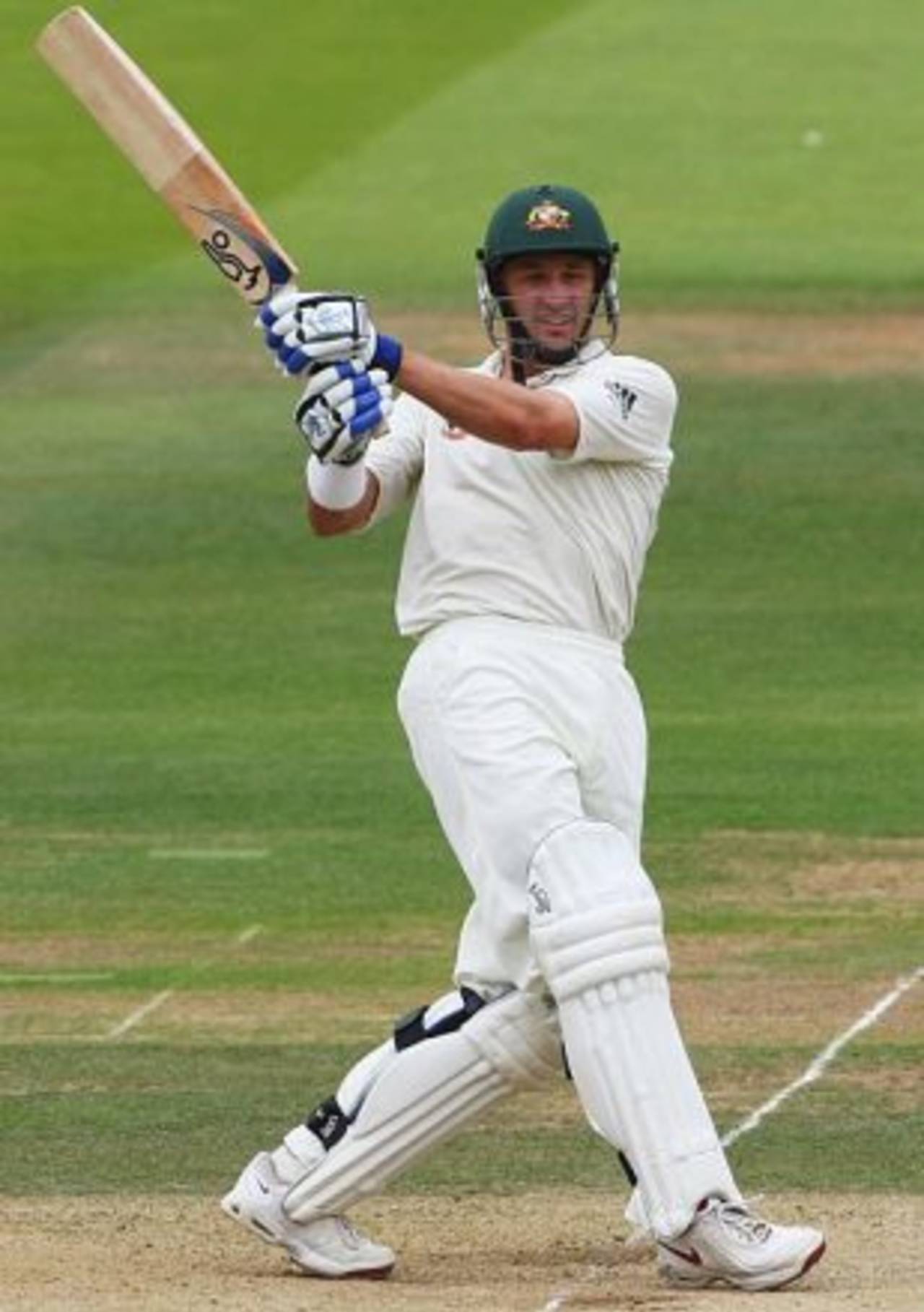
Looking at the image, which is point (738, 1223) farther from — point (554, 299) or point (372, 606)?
point (372, 606)

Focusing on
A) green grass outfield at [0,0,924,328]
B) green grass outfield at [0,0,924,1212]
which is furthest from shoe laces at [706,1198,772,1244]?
green grass outfield at [0,0,924,328]

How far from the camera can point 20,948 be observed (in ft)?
41.3

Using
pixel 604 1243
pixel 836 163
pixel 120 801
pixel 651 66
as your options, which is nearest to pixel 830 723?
pixel 120 801

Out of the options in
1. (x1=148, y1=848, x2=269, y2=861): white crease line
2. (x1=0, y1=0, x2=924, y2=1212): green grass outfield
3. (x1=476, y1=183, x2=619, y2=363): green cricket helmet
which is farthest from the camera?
(x1=148, y1=848, x2=269, y2=861): white crease line

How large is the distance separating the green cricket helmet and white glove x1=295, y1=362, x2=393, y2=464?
0.44m

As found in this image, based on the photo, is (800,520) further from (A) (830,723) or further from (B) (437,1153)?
(B) (437,1153)

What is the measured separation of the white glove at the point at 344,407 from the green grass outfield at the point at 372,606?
1.96 metres

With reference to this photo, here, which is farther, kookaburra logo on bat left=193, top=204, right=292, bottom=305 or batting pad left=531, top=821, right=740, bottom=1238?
kookaburra logo on bat left=193, top=204, right=292, bottom=305

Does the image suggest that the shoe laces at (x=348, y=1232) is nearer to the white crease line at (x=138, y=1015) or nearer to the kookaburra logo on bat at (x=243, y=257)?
the kookaburra logo on bat at (x=243, y=257)

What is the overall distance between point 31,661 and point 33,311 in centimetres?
745

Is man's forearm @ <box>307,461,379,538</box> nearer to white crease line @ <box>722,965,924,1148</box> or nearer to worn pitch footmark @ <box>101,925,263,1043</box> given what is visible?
white crease line @ <box>722,965,924,1148</box>

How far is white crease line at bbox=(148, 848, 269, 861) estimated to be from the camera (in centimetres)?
1395

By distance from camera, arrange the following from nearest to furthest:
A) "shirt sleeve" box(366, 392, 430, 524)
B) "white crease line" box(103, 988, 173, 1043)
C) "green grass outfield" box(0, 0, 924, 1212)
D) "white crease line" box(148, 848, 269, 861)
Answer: "shirt sleeve" box(366, 392, 430, 524)
"green grass outfield" box(0, 0, 924, 1212)
"white crease line" box(103, 988, 173, 1043)
"white crease line" box(148, 848, 269, 861)

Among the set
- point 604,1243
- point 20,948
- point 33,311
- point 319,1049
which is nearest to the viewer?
point 604,1243
